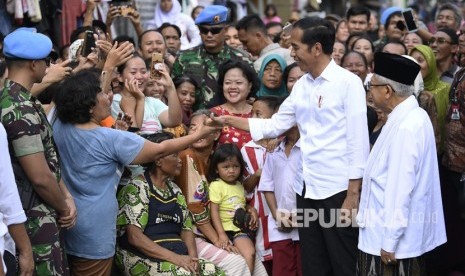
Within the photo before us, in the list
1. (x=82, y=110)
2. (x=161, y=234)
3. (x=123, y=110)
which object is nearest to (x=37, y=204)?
(x=82, y=110)

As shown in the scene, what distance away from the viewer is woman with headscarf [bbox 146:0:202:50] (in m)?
11.1

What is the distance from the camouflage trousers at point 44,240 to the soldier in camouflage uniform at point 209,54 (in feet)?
10.9

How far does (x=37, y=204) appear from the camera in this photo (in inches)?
203

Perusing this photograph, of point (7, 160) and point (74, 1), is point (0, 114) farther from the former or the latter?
point (74, 1)

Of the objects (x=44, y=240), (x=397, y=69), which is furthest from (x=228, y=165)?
(x=44, y=240)

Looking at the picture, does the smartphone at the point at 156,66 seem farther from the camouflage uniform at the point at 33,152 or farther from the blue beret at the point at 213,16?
the blue beret at the point at 213,16

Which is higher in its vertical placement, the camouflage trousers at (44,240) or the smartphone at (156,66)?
the smartphone at (156,66)

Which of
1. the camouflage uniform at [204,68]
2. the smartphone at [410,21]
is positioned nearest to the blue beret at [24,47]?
the camouflage uniform at [204,68]

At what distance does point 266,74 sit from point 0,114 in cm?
364

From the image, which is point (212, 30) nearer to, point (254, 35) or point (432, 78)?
point (254, 35)

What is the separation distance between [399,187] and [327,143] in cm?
86

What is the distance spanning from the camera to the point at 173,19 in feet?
36.5

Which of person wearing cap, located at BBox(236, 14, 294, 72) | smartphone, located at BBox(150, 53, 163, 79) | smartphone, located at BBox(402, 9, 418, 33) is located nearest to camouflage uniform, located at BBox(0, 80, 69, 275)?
smartphone, located at BBox(150, 53, 163, 79)

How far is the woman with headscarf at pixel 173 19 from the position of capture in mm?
11062
